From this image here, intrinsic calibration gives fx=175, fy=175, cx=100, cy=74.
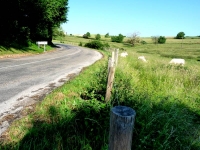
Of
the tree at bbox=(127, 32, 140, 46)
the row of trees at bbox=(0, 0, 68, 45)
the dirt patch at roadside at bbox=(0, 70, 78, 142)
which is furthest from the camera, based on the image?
the tree at bbox=(127, 32, 140, 46)

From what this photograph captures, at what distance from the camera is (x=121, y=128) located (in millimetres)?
1354

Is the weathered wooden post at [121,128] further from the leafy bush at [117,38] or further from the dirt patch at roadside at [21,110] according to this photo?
the leafy bush at [117,38]

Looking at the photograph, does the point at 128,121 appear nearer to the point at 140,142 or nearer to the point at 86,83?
the point at 140,142

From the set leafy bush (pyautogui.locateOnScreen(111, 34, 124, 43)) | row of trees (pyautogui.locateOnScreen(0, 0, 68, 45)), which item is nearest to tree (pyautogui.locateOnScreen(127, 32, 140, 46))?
leafy bush (pyautogui.locateOnScreen(111, 34, 124, 43))

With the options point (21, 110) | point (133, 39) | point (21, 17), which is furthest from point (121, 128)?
point (133, 39)

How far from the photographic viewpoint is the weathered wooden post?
4.41 ft

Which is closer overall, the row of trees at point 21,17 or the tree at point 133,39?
the row of trees at point 21,17

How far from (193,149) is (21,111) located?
148 inches

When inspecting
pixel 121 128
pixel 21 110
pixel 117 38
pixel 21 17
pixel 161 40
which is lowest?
pixel 21 110

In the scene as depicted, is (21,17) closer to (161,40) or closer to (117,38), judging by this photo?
(117,38)

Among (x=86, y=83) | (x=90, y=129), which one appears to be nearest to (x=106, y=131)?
(x=90, y=129)

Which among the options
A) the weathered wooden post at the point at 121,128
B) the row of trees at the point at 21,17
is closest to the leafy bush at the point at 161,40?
the row of trees at the point at 21,17

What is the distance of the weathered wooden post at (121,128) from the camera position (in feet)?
4.41

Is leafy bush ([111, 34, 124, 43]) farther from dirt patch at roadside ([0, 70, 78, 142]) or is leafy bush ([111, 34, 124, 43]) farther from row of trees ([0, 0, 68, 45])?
dirt patch at roadside ([0, 70, 78, 142])
